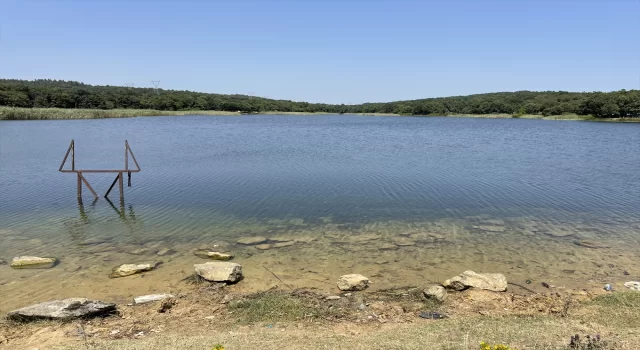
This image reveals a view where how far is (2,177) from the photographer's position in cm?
2553

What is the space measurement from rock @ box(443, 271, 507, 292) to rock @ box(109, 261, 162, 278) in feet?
29.5

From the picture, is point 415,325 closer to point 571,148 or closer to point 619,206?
point 619,206

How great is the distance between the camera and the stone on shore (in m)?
10.8

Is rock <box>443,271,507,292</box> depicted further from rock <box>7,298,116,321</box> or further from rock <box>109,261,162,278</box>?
rock <box>109,261,162,278</box>

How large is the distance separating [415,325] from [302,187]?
16252 millimetres

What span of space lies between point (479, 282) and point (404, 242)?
4217mm

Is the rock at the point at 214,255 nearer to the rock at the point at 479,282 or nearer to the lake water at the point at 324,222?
the lake water at the point at 324,222

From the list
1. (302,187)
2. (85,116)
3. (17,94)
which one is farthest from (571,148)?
(17,94)

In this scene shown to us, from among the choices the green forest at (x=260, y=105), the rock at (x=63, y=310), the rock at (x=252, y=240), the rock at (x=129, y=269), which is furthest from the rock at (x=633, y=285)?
the green forest at (x=260, y=105)

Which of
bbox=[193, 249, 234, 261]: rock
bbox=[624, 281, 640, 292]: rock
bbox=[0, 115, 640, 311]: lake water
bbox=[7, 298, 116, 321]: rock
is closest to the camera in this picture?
bbox=[7, 298, 116, 321]: rock

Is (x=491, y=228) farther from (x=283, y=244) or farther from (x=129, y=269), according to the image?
(x=129, y=269)

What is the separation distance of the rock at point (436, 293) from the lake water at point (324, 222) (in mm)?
1071

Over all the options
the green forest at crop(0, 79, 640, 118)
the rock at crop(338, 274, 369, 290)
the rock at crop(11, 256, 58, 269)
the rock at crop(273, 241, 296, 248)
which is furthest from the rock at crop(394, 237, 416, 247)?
the green forest at crop(0, 79, 640, 118)

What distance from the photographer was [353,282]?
35.7ft
